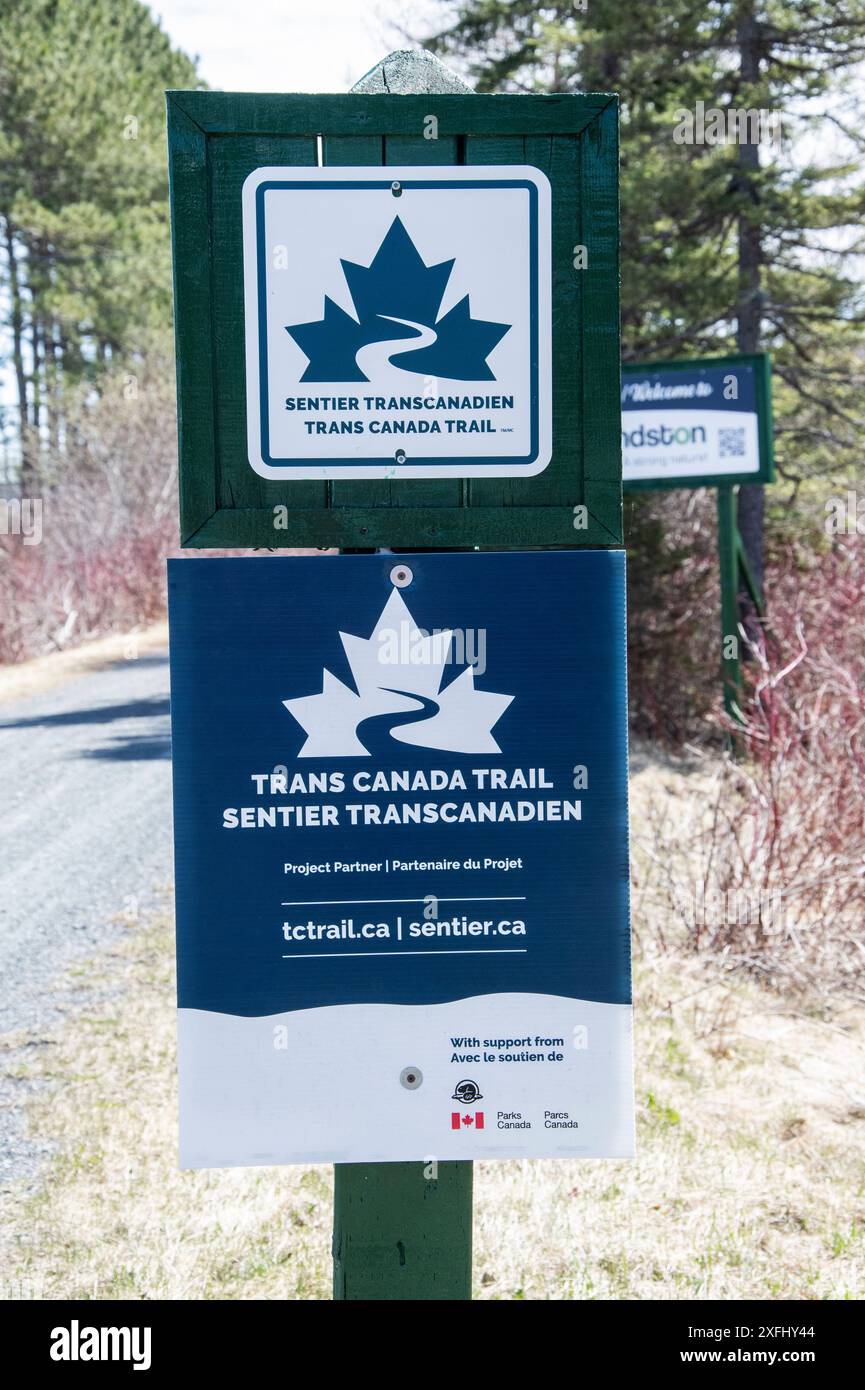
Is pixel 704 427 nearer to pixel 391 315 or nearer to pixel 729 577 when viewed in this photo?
pixel 729 577

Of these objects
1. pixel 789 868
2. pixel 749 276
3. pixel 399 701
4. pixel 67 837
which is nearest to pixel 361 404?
pixel 399 701

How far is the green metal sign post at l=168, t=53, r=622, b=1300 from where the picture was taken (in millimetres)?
2010

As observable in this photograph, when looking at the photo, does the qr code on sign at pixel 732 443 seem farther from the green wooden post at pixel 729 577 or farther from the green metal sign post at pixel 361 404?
the green metal sign post at pixel 361 404

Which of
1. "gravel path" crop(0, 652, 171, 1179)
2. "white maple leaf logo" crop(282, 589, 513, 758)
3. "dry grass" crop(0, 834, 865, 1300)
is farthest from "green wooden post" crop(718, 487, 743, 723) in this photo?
"white maple leaf logo" crop(282, 589, 513, 758)

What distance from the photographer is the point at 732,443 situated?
33.8ft

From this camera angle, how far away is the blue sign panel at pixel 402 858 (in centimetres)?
201

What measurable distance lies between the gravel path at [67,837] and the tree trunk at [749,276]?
6226 millimetres

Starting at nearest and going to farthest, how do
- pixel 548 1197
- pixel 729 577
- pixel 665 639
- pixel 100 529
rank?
pixel 548 1197, pixel 729 577, pixel 665 639, pixel 100 529

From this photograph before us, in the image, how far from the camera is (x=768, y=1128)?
159 inches

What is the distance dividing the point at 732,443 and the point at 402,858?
8960 millimetres

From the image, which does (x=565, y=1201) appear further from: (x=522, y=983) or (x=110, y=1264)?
(x=522, y=983)

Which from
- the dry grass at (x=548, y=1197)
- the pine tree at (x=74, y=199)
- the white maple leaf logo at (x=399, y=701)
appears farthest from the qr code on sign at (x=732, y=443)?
the pine tree at (x=74, y=199)

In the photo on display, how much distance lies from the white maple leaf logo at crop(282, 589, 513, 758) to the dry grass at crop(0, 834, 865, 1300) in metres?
1.64
